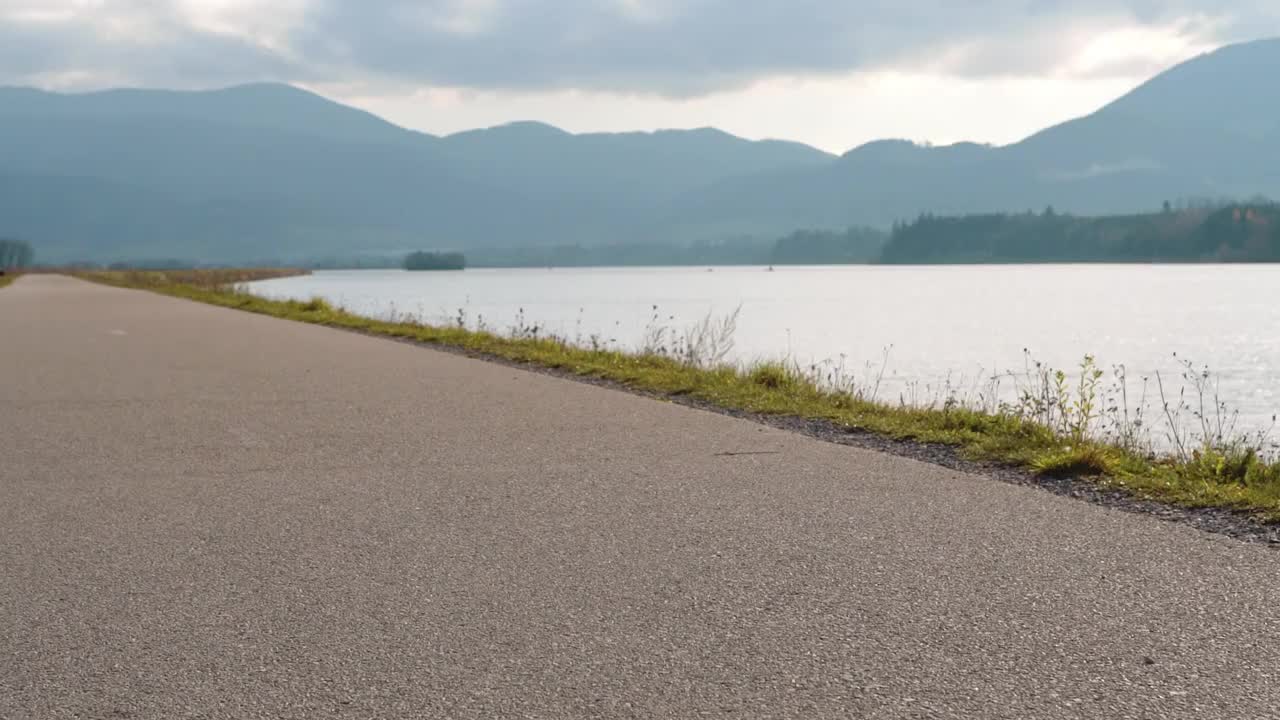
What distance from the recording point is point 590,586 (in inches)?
209

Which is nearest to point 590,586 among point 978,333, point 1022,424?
point 1022,424

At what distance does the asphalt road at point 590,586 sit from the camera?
405 centimetres

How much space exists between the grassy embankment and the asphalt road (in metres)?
0.89

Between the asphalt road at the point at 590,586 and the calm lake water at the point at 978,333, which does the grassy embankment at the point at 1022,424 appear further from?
the calm lake water at the point at 978,333

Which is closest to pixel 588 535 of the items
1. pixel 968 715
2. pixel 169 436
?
pixel 968 715

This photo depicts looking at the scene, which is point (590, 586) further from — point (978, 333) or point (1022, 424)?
point (978, 333)

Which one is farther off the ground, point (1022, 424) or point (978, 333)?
point (1022, 424)

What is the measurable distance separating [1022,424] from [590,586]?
18.8ft

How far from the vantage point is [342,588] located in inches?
209

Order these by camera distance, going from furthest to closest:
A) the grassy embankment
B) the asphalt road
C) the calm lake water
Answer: the calm lake water
the grassy embankment
the asphalt road

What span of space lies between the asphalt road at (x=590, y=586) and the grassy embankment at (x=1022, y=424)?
→ 0.89m

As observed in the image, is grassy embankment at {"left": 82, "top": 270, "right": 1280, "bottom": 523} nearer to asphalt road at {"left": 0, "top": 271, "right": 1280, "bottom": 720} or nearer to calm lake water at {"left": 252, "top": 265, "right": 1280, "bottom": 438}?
asphalt road at {"left": 0, "top": 271, "right": 1280, "bottom": 720}

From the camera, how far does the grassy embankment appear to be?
25.6ft

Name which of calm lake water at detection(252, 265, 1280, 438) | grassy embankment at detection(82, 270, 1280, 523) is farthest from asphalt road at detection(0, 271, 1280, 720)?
calm lake water at detection(252, 265, 1280, 438)
